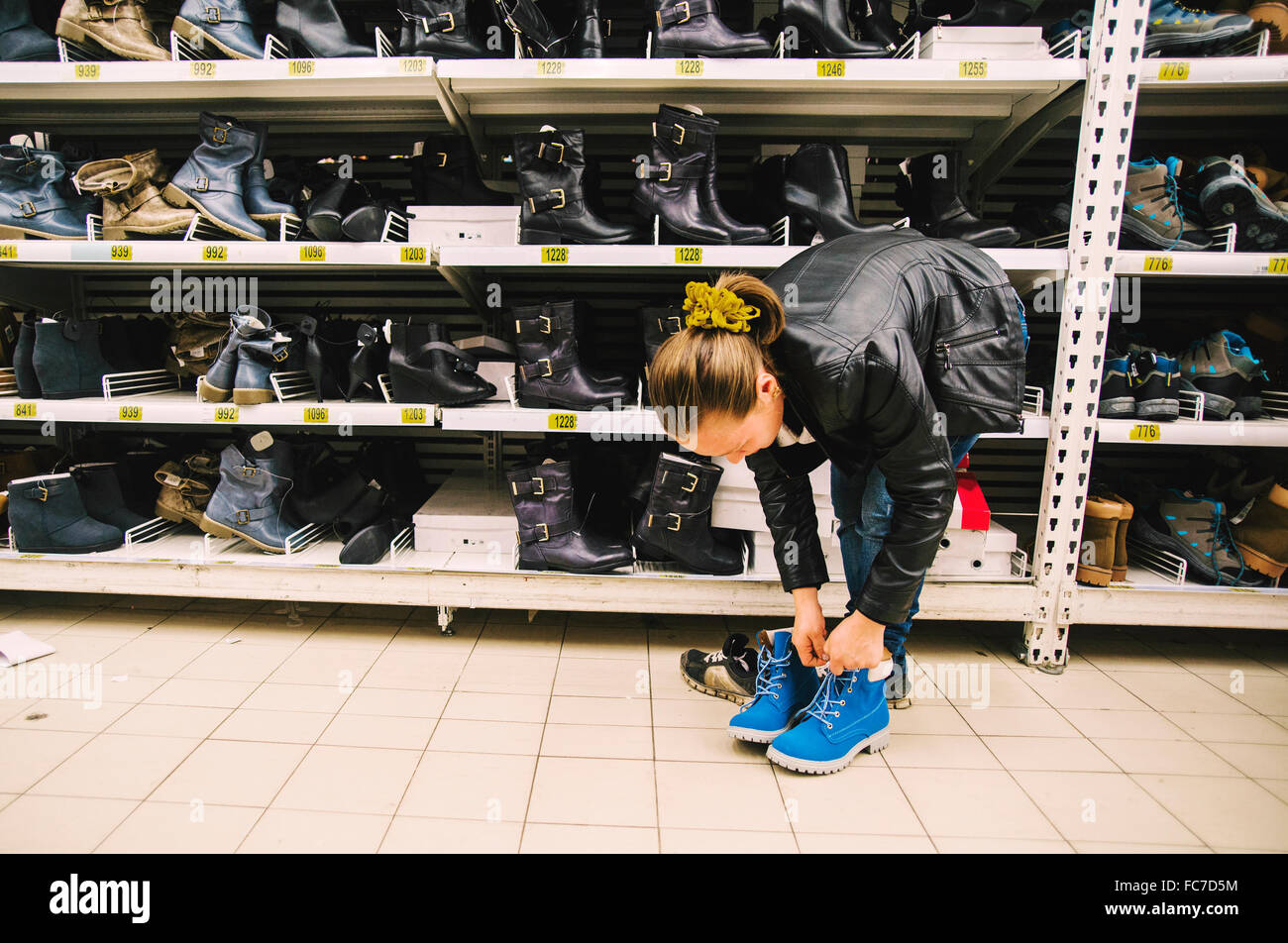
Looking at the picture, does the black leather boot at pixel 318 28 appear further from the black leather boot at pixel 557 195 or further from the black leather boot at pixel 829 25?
the black leather boot at pixel 829 25

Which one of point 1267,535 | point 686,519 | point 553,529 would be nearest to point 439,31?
point 553,529

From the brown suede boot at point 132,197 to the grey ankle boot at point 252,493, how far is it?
771mm

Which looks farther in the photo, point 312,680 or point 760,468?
point 312,680

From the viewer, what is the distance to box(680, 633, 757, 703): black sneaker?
1.94 metres

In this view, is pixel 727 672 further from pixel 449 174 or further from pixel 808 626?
pixel 449 174

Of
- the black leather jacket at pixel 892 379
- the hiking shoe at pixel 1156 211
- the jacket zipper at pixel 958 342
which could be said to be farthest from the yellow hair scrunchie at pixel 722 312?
the hiking shoe at pixel 1156 211

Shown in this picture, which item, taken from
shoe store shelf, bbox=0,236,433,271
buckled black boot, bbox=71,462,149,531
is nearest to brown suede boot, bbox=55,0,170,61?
shoe store shelf, bbox=0,236,433,271

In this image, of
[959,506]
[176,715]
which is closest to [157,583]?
[176,715]

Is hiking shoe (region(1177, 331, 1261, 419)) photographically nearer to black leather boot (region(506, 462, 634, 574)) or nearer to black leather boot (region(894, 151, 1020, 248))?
black leather boot (region(894, 151, 1020, 248))

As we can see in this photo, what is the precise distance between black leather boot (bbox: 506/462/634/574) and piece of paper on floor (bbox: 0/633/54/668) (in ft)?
4.93

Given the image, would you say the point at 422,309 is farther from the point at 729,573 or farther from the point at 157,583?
the point at 729,573

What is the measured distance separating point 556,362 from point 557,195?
512 millimetres
